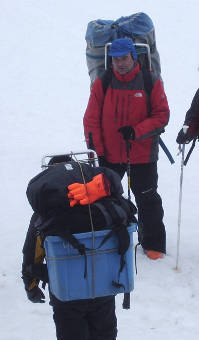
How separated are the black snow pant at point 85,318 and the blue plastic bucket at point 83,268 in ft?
0.56

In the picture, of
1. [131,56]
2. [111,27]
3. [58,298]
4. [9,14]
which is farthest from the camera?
[9,14]

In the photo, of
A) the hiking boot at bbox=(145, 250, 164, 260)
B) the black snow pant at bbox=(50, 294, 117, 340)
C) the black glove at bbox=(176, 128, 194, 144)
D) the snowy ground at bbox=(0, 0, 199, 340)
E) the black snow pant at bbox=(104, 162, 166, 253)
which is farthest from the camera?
the hiking boot at bbox=(145, 250, 164, 260)

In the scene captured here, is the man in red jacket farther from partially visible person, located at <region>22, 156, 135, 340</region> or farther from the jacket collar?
partially visible person, located at <region>22, 156, 135, 340</region>

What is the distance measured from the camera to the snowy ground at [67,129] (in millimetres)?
4742

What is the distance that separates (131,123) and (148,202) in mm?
973

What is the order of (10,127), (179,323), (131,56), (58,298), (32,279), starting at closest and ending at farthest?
1. (58,298)
2. (32,279)
3. (179,323)
4. (131,56)
5. (10,127)

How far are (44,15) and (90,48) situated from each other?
14571mm

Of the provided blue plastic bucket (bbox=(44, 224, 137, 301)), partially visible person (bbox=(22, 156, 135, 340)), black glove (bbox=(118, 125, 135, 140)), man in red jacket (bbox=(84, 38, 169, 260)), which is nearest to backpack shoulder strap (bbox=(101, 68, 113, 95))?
man in red jacket (bbox=(84, 38, 169, 260))

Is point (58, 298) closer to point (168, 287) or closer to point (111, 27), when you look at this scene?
point (168, 287)

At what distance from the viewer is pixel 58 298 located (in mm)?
2889

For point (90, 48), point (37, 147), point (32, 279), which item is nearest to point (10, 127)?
point (37, 147)

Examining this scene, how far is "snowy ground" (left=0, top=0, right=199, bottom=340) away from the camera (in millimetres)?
4742

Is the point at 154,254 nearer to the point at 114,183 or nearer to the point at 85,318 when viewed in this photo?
the point at 85,318

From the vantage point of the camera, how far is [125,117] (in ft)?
17.0
